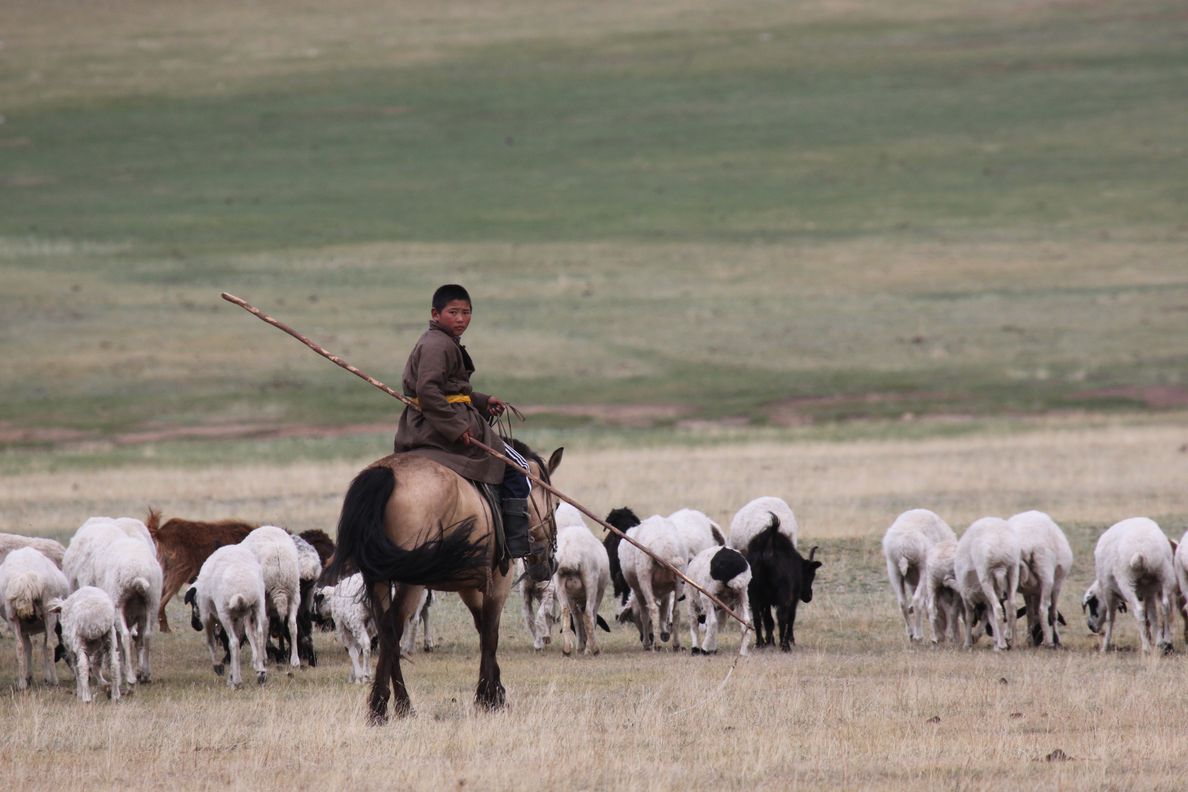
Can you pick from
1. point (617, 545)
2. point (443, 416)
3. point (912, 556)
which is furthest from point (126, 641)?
point (912, 556)

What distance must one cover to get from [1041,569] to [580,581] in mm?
4114

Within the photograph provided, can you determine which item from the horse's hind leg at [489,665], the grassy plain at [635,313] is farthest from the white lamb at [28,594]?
the horse's hind leg at [489,665]

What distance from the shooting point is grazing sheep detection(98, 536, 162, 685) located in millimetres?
13633

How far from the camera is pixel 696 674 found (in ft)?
44.0

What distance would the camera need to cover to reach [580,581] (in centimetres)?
1539

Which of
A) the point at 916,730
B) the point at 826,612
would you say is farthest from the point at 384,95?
the point at 916,730

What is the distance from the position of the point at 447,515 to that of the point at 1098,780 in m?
4.53

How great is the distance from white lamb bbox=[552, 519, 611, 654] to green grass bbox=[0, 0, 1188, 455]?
82.4 ft

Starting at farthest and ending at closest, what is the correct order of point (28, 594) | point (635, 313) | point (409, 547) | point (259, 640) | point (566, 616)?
point (635, 313) < point (566, 616) < point (259, 640) < point (28, 594) < point (409, 547)

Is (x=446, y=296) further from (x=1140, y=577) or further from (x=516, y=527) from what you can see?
(x=1140, y=577)

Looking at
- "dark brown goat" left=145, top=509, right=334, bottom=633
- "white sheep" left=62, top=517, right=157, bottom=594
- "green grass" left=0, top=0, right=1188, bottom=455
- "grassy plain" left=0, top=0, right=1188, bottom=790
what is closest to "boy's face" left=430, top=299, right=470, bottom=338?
"grassy plain" left=0, top=0, right=1188, bottom=790

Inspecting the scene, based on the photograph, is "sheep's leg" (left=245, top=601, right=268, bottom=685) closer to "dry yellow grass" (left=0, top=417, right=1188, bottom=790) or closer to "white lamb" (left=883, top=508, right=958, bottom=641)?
"dry yellow grass" (left=0, top=417, right=1188, bottom=790)

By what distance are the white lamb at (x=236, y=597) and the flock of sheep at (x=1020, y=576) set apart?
5903 mm

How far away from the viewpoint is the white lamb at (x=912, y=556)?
1609cm
